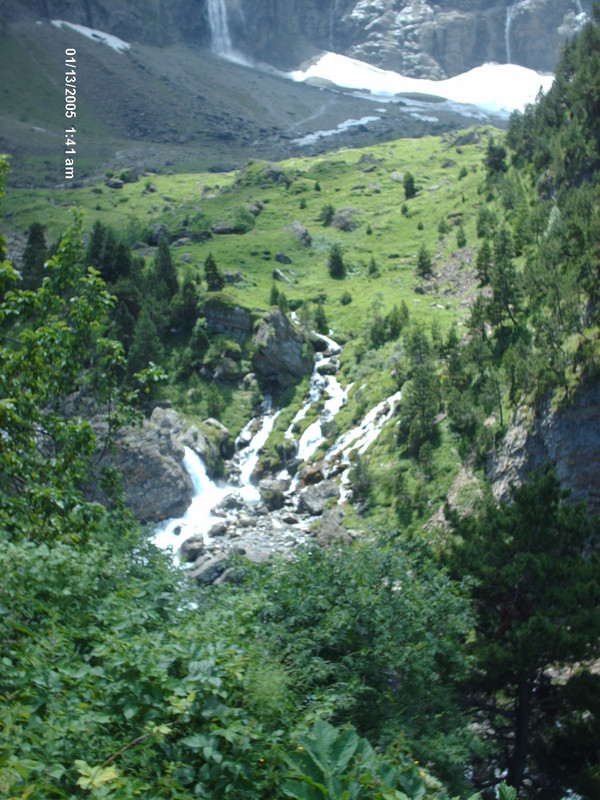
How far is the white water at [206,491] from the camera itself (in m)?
28.6

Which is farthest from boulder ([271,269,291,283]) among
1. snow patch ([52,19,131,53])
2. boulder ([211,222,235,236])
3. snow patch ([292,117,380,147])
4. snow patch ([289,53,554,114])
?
snow patch ([289,53,554,114])

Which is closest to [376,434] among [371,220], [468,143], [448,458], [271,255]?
[448,458]

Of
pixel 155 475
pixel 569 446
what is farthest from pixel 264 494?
pixel 569 446

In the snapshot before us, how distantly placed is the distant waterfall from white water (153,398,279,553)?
183083mm

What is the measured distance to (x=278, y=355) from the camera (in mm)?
38594

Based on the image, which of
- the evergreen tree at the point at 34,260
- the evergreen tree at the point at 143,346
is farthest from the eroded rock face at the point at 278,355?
the evergreen tree at the point at 34,260

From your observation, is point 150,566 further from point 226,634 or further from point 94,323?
point 94,323

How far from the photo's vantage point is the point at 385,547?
365 inches

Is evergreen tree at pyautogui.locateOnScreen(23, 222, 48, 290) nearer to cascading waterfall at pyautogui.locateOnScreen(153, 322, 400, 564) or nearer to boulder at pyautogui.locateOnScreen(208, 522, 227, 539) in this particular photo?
cascading waterfall at pyautogui.locateOnScreen(153, 322, 400, 564)

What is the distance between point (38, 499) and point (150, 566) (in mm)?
1536

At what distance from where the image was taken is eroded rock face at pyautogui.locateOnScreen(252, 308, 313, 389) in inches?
1517

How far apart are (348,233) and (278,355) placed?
26701mm

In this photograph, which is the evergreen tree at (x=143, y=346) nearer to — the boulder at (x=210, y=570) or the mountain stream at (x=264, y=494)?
the mountain stream at (x=264, y=494)

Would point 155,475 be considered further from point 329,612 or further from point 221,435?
point 329,612
